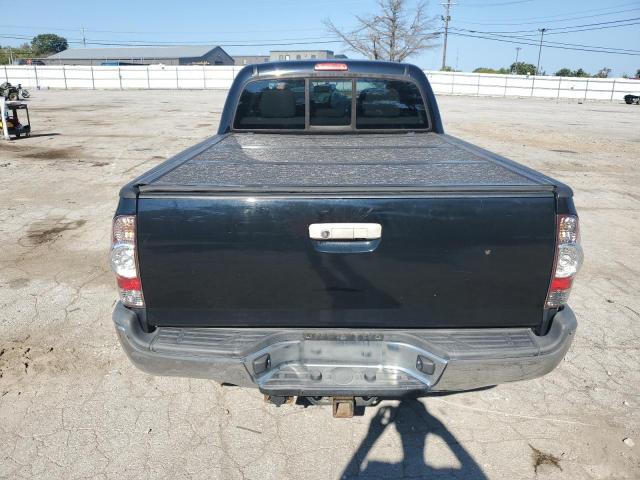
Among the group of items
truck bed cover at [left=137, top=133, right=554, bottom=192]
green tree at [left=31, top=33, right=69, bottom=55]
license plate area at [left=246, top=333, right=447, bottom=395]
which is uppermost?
green tree at [left=31, top=33, right=69, bottom=55]

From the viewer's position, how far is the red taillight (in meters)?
4.57

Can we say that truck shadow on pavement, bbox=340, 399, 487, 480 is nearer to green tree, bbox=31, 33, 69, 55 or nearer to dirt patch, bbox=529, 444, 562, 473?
dirt patch, bbox=529, 444, 562, 473

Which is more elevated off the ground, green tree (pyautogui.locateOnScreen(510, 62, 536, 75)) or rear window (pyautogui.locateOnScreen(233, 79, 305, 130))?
green tree (pyautogui.locateOnScreen(510, 62, 536, 75))

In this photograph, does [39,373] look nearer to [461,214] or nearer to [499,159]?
[461,214]

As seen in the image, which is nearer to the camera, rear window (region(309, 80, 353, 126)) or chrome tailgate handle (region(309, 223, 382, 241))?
chrome tailgate handle (region(309, 223, 382, 241))

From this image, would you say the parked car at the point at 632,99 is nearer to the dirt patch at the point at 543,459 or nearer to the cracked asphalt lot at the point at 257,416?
the cracked asphalt lot at the point at 257,416

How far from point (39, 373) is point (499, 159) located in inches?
138

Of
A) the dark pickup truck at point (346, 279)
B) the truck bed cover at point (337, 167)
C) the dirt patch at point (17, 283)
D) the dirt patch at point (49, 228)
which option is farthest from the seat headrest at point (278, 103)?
the dirt patch at point (49, 228)

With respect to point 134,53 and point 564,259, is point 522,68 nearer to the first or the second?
point 134,53

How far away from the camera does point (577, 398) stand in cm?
315

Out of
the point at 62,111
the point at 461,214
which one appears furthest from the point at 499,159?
the point at 62,111

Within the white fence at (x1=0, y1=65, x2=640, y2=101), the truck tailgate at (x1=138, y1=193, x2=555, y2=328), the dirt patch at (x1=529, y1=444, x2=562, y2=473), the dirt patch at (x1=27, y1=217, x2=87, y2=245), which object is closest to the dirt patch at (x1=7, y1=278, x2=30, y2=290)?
the dirt patch at (x1=27, y1=217, x2=87, y2=245)

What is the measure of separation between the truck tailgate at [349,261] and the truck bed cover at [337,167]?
0.29 ft

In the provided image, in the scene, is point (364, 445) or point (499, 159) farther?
point (499, 159)
